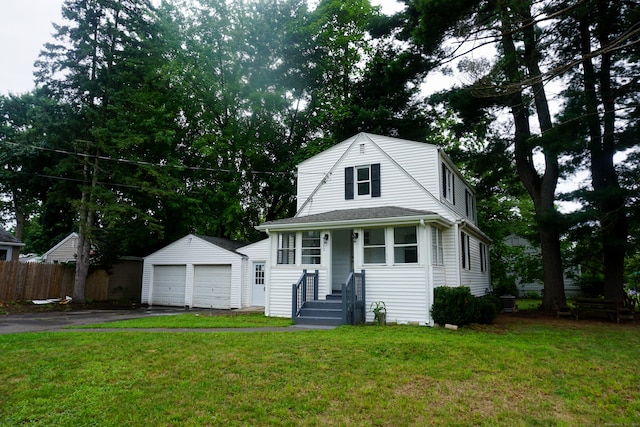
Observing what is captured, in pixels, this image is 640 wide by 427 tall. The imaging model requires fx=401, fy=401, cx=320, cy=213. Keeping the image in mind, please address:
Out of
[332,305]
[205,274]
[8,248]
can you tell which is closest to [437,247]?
[332,305]

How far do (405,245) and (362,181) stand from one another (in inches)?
146

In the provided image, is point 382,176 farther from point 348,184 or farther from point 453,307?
point 453,307

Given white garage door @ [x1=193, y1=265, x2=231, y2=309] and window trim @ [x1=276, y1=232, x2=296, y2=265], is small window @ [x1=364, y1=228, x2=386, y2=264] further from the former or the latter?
white garage door @ [x1=193, y1=265, x2=231, y2=309]

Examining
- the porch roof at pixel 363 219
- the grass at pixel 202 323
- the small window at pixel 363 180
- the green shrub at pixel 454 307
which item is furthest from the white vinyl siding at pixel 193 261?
the green shrub at pixel 454 307

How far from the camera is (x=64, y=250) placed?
27.7m

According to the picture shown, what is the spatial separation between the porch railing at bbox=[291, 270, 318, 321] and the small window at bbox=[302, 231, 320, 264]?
59 cm

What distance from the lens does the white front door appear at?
58.7 ft

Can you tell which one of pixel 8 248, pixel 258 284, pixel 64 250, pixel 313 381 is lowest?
pixel 313 381

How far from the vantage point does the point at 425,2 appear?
11.8 metres

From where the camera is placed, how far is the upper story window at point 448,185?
14.6m

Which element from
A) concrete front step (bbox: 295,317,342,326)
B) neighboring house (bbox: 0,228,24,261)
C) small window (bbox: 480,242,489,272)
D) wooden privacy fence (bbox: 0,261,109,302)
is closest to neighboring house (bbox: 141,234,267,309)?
wooden privacy fence (bbox: 0,261,109,302)

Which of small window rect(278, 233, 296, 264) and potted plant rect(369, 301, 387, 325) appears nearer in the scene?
potted plant rect(369, 301, 387, 325)

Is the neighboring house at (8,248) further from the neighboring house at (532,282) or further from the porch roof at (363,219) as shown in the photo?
the neighboring house at (532,282)

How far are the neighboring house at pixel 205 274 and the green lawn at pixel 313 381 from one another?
921cm
